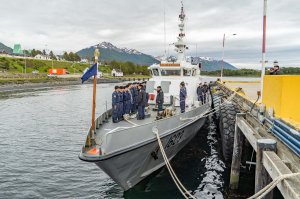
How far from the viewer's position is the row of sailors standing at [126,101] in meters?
12.9

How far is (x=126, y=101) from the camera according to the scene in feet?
44.5

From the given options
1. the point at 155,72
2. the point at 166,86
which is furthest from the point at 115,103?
the point at 155,72

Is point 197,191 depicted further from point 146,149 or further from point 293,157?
point 293,157

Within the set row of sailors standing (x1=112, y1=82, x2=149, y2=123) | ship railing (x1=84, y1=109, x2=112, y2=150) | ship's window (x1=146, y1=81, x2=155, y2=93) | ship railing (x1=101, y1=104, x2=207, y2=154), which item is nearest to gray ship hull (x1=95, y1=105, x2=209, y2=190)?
ship railing (x1=101, y1=104, x2=207, y2=154)

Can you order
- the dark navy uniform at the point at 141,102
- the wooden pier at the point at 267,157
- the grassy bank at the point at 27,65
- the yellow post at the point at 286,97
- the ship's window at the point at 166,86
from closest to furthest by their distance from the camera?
1. the wooden pier at the point at 267,157
2. the yellow post at the point at 286,97
3. the dark navy uniform at the point at 141,102
4. the ship's window at the point at 166,86
5. the grassy bank at the point at 27,65

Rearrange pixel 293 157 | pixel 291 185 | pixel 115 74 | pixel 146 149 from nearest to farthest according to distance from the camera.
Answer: pixel 291 185 < pixel 293 157 < pixel 146 149 < pixel 115 74

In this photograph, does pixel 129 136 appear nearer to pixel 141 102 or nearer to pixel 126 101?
pixel 141 102

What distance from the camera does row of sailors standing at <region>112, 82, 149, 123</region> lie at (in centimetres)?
1288

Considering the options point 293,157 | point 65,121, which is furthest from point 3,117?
point 293,157

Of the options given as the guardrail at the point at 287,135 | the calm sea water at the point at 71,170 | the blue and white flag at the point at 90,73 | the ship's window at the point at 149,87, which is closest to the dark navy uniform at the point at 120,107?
the calm sea water at the point at 71,170

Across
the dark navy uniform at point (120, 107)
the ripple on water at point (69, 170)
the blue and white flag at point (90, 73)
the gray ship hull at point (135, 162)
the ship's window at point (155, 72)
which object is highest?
the ship's window at point (155, 72)

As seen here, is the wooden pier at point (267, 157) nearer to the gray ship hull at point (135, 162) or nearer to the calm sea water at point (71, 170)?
the calm sea water at point (71, 170)

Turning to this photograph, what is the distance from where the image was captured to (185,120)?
1391 cm

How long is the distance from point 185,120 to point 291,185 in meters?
8.92
